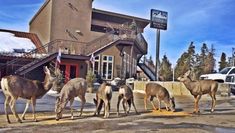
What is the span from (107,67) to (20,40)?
1051 centimetres

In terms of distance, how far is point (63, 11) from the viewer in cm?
3453

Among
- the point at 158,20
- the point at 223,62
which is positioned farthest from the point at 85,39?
the point at 223,62

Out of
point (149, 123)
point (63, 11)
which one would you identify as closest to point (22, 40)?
point (63, 11)

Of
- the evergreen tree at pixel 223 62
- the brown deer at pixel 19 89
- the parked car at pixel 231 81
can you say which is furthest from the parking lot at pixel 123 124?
the evergreen tree at pixel 223 62

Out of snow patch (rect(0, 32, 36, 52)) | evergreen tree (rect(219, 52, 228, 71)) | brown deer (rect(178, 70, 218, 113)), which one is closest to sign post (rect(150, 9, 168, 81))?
snow patch (rect(0, 32, 36, 52))

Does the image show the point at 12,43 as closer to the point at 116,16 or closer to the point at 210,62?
the point at 116,16

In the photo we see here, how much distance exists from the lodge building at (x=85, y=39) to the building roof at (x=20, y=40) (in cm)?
80

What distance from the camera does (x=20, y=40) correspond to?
120 feet

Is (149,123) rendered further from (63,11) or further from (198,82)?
(63,11)

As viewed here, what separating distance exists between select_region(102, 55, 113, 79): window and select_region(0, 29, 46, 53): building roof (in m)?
6.82

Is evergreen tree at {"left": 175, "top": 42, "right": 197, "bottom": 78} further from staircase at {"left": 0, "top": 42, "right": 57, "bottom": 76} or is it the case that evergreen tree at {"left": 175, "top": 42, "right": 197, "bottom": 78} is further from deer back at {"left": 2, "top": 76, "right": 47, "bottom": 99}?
deer back at {"left": 2, "top": 76, "right": 47, "bottom": 99}

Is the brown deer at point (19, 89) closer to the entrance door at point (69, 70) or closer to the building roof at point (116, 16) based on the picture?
the entrance door at point (69, 70)

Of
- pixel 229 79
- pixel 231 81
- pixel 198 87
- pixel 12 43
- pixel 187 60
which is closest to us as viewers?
pixel 198 87

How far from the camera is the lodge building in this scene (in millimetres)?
32375
